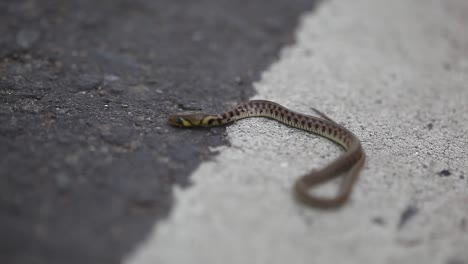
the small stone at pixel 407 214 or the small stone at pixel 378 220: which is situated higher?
the small stone at pixel 407 214

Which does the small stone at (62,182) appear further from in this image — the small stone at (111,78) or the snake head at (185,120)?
the small stone at (111,78)

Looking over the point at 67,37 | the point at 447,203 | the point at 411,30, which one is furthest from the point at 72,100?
the point at 411,30

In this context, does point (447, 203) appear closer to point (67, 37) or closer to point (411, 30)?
point (411, 30)

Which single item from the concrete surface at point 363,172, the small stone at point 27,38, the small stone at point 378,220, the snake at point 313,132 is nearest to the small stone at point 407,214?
the concrete surface at point 363,172

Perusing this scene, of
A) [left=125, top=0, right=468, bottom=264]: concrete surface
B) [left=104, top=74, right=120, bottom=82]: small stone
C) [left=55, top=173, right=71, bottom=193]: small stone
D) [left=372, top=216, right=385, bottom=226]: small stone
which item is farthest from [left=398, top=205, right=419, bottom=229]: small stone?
[left=104, top=74, right=120, bottom=82]: small stone

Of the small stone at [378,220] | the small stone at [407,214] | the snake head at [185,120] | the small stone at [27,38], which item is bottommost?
the small stone at [27,38]

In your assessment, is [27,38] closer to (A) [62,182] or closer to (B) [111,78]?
(B) [111,78]

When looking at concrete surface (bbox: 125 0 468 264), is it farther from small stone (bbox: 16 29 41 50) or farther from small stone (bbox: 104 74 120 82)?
small stone (bbox: 16 29 41 50)
